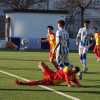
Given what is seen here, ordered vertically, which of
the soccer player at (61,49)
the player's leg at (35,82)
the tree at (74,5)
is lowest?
the tree at (74,5)

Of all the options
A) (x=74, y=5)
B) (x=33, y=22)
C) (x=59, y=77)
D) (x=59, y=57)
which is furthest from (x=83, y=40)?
(x=74, y=5)

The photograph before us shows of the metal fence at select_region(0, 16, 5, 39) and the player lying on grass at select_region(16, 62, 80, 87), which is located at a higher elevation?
the player lying on grass at select_region(16, 62, 80, 87)

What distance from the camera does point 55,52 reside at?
20312 millimetres

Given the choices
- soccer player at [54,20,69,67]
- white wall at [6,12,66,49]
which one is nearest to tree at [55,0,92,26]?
white wall at [6,12,66,49]

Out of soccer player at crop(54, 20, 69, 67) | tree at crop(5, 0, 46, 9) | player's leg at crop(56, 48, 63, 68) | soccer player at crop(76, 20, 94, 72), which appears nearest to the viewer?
soccer player at crop(54, 20, 69, 67)

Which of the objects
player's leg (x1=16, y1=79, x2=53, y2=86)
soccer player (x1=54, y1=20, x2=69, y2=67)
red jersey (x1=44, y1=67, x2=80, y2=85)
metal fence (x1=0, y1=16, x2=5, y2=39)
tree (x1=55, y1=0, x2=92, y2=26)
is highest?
soccer player (x1=54, y1=20, x2=69, y2=67)

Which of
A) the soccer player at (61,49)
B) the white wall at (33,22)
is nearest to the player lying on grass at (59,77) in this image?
the soccer player at (61,49)

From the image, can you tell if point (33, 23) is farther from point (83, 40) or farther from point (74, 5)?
point (83, 40)

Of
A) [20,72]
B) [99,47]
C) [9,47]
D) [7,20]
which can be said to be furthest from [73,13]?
[20,72]

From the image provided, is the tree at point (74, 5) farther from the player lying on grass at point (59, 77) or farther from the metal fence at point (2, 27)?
the player lying on grass at point (59, 77)

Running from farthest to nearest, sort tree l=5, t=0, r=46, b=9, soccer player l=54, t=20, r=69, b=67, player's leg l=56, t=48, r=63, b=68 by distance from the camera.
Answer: tree l=5, t=0, r=46, b=9
player's leg l=56, t=48, r=63, b=68
soccer player l=54, t=20, r=69, b=67

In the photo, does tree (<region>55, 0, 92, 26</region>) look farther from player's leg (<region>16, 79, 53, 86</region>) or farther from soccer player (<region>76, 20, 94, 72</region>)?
player's leg (<region>16, 79, 53, 86</region>)

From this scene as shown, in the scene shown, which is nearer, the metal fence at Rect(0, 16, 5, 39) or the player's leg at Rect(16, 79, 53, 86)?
the player's leg at Rect(16, 79, 53, 86)

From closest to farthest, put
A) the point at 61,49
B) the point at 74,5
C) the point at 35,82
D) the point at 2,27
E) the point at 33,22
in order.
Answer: the point at 35,82
the point at 61,49
the point at 33,22
the point at 2,27
the point at 74,5
